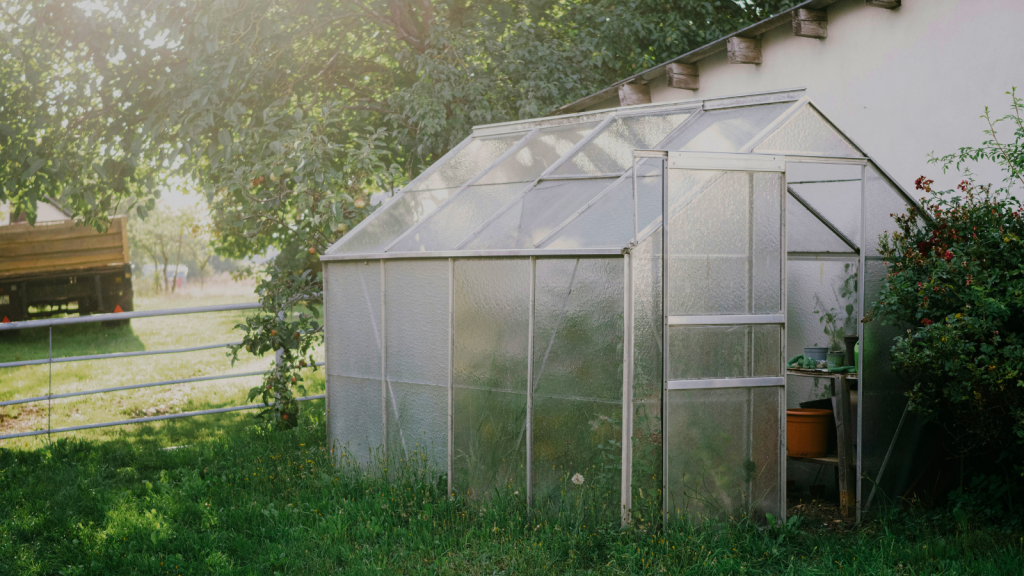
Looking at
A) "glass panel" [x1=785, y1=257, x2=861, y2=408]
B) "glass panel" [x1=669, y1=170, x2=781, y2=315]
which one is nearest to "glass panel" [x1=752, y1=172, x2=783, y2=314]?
"glass panel" [x1=669, y1=170, x2=781, y2=315]

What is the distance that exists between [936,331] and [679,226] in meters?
1.61

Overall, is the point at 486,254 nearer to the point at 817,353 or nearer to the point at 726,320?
the point at 726,320

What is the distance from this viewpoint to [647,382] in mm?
4820

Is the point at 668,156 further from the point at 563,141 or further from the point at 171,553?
the point at 171,553

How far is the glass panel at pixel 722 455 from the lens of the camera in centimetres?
485

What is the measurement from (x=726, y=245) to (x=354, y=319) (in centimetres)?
315

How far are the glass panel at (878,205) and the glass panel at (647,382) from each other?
5.58 ft

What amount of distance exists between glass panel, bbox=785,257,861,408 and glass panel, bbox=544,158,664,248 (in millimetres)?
1734

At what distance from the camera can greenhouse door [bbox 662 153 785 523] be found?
486cm

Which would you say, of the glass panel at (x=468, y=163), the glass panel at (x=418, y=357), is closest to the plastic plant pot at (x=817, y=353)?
the glass panel at (x=418, y=357)

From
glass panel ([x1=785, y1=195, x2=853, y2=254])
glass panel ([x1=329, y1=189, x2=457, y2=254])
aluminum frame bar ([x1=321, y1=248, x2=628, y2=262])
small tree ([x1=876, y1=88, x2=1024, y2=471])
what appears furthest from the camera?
glass panel ([x1=329, y1=189, x2=457, y2=254])

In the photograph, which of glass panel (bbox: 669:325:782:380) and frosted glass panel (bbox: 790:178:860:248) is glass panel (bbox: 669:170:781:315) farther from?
frosted glass panel (bbox: 790:178:860:248)

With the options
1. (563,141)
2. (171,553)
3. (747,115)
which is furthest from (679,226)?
(171,553)

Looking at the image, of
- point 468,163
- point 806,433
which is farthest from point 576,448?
point 468,163
